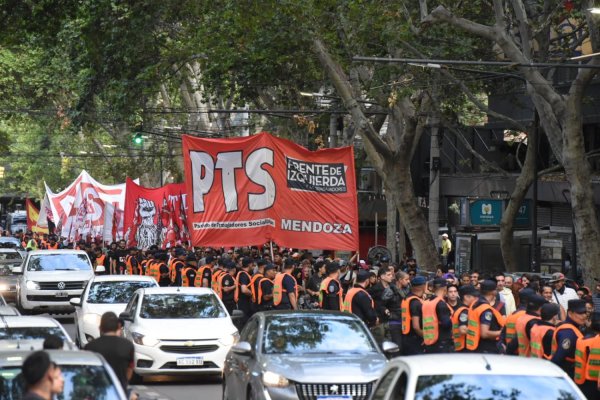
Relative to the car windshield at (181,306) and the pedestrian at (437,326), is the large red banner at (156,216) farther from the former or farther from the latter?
the pedestrian at (437,326)

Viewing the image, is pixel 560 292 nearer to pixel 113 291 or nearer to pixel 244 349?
pixel 244 349

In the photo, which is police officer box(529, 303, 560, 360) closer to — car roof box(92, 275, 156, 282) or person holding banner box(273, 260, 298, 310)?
person holding banner box(273, 260, 298, 310)

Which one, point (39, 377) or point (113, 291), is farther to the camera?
point (113, 291)

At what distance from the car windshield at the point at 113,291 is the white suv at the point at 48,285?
592 cm

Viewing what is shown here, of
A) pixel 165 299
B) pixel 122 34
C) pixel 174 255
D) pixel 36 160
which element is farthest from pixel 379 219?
pixel 36 160

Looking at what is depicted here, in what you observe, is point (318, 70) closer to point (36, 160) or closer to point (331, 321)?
point (331, 321)

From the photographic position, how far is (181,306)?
59.8 ft

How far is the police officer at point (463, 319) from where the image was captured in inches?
546

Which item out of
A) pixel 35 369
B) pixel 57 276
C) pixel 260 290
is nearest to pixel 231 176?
pixel 260 290

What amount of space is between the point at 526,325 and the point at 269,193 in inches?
390

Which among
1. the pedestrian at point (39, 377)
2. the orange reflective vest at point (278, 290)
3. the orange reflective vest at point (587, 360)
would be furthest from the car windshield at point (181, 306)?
the pedestrian at point (39, 377)

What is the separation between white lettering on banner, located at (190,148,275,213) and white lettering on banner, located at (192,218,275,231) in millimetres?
236

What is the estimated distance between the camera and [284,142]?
2217 cm

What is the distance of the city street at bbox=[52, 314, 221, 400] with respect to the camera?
1609cm
